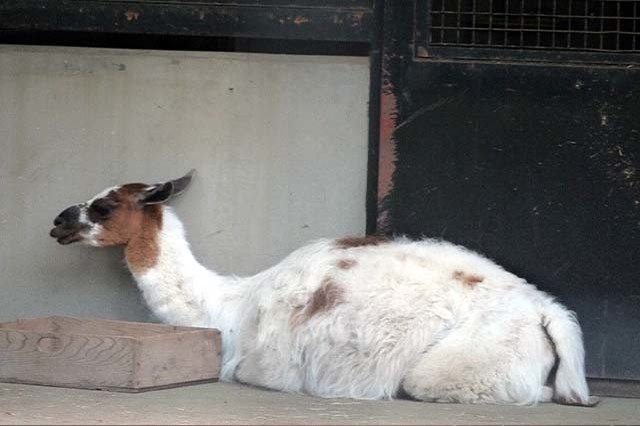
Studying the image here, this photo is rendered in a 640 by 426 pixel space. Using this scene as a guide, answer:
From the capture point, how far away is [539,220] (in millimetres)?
7297

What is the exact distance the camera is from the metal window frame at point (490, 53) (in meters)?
7.32

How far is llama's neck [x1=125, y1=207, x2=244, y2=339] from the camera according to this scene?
7.36m

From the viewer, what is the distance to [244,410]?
20.1ft

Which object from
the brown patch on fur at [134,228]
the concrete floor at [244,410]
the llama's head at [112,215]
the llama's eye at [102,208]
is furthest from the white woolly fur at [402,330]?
the llama's eye at [102,208]

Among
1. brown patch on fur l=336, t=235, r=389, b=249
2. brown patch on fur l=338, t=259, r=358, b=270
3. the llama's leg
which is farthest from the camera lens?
brown patch on fur l=336, t=235, r=389, b=249

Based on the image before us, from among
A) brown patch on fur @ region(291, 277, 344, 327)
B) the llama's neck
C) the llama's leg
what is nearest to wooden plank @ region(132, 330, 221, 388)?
the llama's neck

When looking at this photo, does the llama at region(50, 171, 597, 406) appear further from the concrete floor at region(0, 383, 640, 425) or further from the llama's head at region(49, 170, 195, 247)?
the concrete floor at region(0, 383, 640, 425)

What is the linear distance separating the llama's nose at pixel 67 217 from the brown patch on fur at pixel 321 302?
133cm

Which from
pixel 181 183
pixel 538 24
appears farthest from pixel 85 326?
pixel 538 24

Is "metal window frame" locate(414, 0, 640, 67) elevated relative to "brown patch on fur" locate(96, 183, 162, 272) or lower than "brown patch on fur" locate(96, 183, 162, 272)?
elevated

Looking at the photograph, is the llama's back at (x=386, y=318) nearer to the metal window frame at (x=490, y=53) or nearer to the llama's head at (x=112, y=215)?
the llama's head at (x=112, y=215)

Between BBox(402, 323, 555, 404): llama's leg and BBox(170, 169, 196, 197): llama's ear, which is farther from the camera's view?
BBox(170, 169, 196, 197): llama's ear

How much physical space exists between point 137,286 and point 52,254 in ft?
1.70

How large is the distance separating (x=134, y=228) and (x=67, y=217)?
0.35 metres
